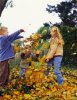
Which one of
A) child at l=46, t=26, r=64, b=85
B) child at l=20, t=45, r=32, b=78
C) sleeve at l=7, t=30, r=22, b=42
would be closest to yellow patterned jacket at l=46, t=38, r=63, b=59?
child at l=46, t=26, r=64, b=85

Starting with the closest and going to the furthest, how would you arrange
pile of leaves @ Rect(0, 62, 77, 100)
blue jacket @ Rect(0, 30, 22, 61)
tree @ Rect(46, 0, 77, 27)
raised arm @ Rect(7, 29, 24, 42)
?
1. raised arm @ Rect(7, 29, 24, 42)
2. pile of leaves @ Rect(0, 62, 77, 100)
3. blue jacket @ Rect(0, 30, 22, 61)
4. tree @ Rect(46, 0, 77, 27)

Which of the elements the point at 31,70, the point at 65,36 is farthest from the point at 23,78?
the point at 65,36

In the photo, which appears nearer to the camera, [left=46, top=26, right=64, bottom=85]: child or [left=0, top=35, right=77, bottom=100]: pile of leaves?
[left=0, top=35, right=77, bottom=100]: pile of leaves

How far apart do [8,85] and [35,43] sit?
1561 mm

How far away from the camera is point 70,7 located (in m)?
34.5

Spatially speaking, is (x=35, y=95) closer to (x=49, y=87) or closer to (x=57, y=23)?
(x=49, y=87)

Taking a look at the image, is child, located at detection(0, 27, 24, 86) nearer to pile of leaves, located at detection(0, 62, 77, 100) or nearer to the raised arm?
the raised arm

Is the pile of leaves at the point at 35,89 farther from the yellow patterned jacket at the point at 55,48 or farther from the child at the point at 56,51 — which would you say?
the yellow patterned jacket at the point at 55,48

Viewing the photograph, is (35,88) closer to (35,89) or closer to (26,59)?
(35,89)

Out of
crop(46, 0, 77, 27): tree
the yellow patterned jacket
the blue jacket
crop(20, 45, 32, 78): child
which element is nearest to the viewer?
the blue jacket

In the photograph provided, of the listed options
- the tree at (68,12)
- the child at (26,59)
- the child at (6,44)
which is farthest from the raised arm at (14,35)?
the tree at (68,12)

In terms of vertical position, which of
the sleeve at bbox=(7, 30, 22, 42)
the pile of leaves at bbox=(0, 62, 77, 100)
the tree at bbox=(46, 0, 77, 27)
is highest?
the sleeve at bbox=(7, 30, 22, 42)

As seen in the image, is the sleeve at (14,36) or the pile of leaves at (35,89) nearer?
the sleeve at (14,36)

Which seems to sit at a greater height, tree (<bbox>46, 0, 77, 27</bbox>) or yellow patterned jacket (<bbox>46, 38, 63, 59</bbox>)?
yellow patterned jacket (<bbox>46, 38, 63, 59</bbox>)
